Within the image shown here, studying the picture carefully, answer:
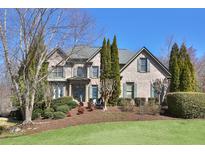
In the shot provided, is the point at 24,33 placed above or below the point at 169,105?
above

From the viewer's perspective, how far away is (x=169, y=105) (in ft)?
72.6

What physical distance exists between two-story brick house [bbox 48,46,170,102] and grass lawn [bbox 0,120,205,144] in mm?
15054

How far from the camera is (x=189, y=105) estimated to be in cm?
2053

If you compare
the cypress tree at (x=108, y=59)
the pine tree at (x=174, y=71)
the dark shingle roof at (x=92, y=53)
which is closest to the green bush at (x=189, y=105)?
the pine tree at (x=174, y=71)

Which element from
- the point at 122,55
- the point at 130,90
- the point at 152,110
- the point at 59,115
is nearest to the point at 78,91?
the point at 130,90

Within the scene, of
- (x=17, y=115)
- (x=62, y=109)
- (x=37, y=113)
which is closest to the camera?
(x=62, y=109)

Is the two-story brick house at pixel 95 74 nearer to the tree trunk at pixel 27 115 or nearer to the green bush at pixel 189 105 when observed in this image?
the tree trunk at pixel 27 115

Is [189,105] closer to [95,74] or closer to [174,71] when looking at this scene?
[174,71]

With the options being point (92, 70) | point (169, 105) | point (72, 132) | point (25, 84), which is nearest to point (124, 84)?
point (92, 70)

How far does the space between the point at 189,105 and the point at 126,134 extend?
7197 millimetres

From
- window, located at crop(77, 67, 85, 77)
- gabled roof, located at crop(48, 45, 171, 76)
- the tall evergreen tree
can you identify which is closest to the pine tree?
gabled roof, located at crop(48, 45, 171, 76)

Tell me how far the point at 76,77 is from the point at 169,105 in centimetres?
1390
